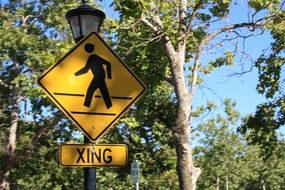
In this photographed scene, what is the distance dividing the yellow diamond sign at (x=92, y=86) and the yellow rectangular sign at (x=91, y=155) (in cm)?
15

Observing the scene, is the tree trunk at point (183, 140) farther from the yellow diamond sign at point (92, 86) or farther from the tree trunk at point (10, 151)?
the tree trunk at point (10, 151)

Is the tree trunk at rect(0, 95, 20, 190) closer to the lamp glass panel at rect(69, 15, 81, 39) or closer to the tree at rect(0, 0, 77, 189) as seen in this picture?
the tree at rect(0, 0, 77, 189)

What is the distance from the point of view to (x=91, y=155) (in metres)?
4.68

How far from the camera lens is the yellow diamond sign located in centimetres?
457

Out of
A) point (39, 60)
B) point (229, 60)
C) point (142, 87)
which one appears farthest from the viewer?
point (39, 60)

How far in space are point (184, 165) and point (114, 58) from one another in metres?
6.97

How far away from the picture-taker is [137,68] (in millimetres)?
14711

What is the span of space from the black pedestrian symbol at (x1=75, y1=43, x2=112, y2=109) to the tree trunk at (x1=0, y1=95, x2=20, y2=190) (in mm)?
15179

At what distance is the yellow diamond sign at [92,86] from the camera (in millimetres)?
4571

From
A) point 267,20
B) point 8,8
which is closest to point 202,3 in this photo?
point 267,20

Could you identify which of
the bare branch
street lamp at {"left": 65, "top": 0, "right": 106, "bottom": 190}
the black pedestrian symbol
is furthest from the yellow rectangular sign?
the bare branch

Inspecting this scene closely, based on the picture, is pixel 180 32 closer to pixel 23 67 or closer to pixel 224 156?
pixel 23 67

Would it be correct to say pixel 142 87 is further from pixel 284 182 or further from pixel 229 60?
pixel 284 182

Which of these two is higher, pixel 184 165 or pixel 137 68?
pixel 137 68
